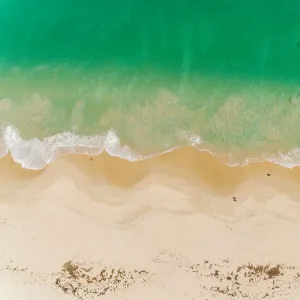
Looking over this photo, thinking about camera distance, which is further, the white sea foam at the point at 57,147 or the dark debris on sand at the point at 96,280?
the white sea foam at the point at 57,147

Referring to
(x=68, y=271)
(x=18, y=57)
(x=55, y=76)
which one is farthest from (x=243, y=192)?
(x=18, y=57)

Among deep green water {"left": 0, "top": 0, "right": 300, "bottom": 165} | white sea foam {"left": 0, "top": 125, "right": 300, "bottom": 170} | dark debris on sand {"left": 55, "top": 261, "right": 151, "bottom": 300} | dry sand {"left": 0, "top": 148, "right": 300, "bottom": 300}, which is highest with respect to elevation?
deep green water {"left": 0, "top": 0, "right": 300, "bottom": 165}

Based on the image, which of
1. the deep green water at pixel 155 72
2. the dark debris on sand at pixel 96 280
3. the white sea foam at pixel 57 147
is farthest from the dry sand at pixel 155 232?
the deep green water at pixel 155 72

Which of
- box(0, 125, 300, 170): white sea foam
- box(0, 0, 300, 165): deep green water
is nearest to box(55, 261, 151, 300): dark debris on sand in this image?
box(0, 125, 300, 170): white sea foam

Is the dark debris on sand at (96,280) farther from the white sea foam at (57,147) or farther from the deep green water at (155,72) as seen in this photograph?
the deep green water at (155,72)

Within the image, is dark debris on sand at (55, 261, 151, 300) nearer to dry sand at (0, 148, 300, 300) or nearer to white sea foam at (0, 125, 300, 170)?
dry sand at (0, 148, 300, 300)

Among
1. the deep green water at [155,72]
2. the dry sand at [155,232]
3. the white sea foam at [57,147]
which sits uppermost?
the deep green water at [155,72]

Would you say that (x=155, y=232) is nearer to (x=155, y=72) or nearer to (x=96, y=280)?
(x=96, y=280)
